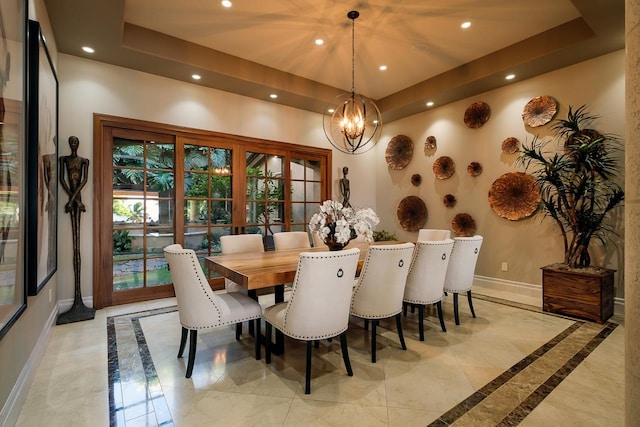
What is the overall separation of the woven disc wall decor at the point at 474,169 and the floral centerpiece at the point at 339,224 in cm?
271

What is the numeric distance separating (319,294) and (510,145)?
384cm

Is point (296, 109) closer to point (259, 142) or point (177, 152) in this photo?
point (259, 142)

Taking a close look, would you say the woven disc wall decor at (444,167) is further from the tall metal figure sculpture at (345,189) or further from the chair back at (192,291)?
the chair back at (192,291)

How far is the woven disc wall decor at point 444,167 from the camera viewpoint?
16.5ft

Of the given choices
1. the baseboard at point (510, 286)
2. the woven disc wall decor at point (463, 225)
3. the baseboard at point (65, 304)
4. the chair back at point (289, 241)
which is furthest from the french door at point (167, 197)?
the baseboard at point (510, 286)

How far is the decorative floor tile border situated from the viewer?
1.76 metres

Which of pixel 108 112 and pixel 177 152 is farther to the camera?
pixel 177 152

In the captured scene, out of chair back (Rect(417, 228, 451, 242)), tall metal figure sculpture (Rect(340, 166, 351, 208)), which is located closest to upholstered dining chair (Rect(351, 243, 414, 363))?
chair back (Rect(417, 228, 451, 242))

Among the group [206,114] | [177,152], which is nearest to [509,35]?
[206,114]

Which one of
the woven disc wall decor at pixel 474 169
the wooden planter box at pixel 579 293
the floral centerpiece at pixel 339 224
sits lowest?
the wooden planter box at pixel 579 293

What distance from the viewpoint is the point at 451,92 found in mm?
4656

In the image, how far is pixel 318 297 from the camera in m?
1.94

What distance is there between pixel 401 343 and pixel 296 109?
4071 millimetres

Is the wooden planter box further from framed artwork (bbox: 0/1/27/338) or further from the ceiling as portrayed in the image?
framed artwork (bbox: 0/1/27/338)
